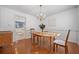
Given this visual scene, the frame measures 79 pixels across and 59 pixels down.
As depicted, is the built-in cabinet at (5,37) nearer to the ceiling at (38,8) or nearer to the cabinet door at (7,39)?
the cabinet door at (7,39)

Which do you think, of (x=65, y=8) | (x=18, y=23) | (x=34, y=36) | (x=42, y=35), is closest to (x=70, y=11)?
(x=65, y=8)

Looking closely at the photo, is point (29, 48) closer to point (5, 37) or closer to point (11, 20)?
point (5, 37)

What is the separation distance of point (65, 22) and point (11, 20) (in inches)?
36.2

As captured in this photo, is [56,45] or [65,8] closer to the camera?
[65,8]

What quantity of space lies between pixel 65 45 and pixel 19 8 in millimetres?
1018

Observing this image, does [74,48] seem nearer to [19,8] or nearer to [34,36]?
[34,36]

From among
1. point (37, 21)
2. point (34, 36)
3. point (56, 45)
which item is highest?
point (37, 21)

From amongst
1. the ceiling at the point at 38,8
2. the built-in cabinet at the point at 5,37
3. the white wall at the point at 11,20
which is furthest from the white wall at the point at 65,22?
the built-in cabinet at the point at 5,37

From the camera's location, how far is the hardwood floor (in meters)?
1.70

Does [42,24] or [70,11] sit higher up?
[70,11]

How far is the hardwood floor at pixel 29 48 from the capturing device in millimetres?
1703

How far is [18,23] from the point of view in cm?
176

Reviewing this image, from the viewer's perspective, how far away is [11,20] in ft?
5.63

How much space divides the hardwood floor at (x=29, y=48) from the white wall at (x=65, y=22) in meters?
0.16
